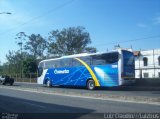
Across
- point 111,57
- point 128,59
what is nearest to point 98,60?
point 111,57

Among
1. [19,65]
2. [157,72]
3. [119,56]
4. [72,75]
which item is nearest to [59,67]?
[72,75]

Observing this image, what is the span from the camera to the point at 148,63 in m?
79.8

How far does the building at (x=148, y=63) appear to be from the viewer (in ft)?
247

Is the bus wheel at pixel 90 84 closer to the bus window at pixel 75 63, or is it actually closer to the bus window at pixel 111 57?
the bus window at pixel 75 63

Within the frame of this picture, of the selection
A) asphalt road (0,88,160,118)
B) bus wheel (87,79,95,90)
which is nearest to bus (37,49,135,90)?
bus wheel (87,79,95,90)

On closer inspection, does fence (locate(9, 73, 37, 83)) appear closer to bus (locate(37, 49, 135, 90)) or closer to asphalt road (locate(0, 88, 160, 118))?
bus (locate(37, 49, 135, 90))

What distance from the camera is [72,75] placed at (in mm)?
35062

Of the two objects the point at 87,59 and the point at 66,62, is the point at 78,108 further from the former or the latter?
the point at 66,62

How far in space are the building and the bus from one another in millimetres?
39436

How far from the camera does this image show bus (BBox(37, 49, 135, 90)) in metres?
29.5

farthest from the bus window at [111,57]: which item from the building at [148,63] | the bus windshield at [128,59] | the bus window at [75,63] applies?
the building at [148,63]

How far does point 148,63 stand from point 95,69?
166 feet

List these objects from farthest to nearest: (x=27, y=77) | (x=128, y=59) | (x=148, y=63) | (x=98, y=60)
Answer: (x=148, y=63)
(x=27, y=77)
(x=98, y=60)
(x=128, y=59)

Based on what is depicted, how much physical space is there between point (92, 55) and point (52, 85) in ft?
31.7
